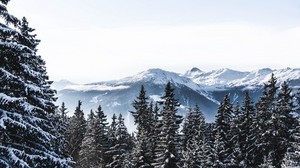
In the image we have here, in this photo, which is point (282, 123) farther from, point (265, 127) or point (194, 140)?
point (194, 140)

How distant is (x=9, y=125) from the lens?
1360 centimetres

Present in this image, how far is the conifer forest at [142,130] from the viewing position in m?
13.8

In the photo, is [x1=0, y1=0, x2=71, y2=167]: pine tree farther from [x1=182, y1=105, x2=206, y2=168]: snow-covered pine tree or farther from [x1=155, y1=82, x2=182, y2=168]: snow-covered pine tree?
[x1=182, y1=105, x2=206, y2=168]: snow-covered pine tree

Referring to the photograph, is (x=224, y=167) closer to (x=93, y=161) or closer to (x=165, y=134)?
(x=165, y=134)

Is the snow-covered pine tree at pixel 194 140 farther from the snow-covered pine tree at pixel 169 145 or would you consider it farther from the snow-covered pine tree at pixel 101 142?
the snow-covered pine tree at pixel 101 142

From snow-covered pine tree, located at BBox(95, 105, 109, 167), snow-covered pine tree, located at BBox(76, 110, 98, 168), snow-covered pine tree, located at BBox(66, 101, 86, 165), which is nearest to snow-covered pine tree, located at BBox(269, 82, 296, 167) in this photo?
snow-covered pine tree, located at BBox(95, 105, 109, 167)

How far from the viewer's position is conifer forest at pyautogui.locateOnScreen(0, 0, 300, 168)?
1378 cm

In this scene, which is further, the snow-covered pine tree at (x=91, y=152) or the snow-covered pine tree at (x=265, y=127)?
the snow-covered pine tree at (x=91, y=152)

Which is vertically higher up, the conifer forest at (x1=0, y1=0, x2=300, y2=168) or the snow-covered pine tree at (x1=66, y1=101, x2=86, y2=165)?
the conifer forest at (x1=0, y1=0, x2=300, y2=168)

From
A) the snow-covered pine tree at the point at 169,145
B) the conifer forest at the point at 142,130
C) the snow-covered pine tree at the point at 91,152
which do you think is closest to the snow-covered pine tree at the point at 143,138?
the conifer forest at the point at 142,130

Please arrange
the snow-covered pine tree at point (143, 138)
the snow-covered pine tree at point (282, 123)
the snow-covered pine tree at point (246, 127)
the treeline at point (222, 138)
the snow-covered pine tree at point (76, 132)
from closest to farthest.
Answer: the treeline at point (222, 138) → the snow-covered pine tree at point (282, 123) → the snow-covered pine tree at point (143, 138) → the snow-covered pine tree at point (246, 127) → the snow-covered pine tree at point (76, 132)

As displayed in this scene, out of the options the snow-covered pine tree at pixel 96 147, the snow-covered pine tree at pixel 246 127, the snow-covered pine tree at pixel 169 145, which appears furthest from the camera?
the snow-covered pine tree at pixel 96 147

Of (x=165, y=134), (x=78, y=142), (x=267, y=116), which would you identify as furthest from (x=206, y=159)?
(x=78, y=142)

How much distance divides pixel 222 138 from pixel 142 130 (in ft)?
Result: 33.5
